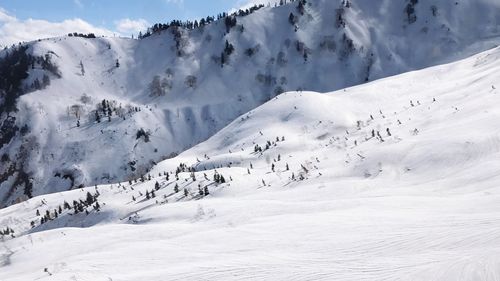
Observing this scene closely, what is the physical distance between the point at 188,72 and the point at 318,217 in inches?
4077

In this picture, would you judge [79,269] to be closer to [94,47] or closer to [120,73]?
[120,73]

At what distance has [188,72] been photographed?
113m

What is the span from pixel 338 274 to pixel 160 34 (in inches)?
4993

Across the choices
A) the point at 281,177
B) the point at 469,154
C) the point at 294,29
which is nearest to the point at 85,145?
the point at 294,29

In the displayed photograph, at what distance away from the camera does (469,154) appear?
1691cm

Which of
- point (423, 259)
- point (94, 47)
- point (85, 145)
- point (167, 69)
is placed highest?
point (94, 47)

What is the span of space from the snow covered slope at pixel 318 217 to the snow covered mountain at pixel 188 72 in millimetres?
64647

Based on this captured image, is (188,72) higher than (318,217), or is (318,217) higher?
(188,72)

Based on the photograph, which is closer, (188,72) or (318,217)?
Result: (318,217)

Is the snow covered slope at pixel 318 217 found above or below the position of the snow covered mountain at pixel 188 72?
below

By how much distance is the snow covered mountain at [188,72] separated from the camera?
92875mm

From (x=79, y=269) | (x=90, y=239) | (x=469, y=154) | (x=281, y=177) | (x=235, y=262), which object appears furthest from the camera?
(x=281, y=177)

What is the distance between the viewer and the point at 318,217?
13016mm

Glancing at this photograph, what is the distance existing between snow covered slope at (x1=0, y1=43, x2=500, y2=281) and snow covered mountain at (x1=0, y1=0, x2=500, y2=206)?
64647mm
